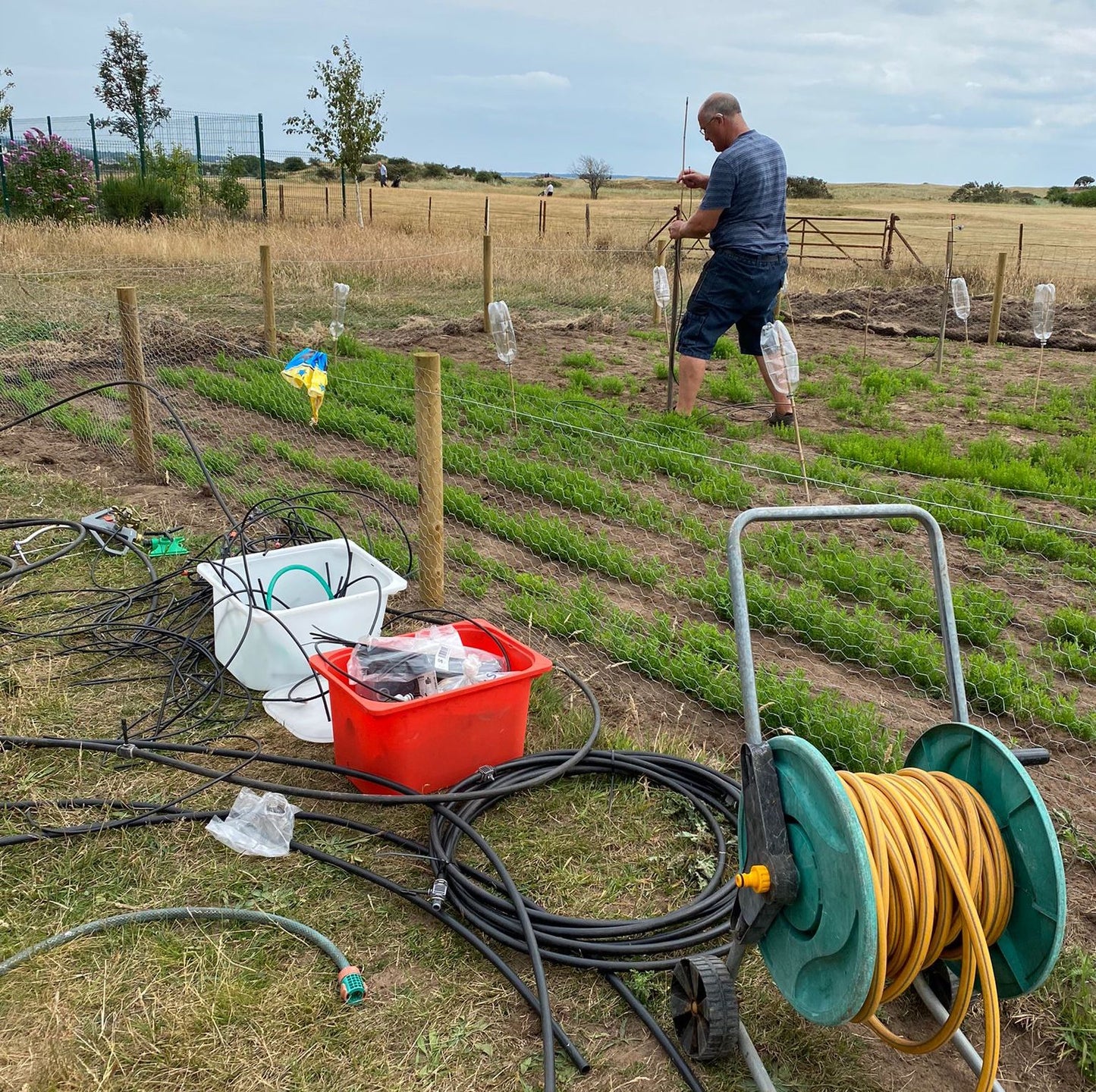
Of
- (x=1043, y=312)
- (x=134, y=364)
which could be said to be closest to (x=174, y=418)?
(x=134, y=364)

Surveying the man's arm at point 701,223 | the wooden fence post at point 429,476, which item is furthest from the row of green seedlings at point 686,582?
the man's arm at point 701,223

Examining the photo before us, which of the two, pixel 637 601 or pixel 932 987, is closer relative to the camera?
pixel 932 987

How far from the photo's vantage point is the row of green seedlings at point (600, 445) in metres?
4.64

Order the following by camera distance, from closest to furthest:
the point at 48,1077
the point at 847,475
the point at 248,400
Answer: the point at 48,1077, the point at 847,475, the point at 248,400

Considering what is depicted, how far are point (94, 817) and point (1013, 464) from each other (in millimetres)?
5160

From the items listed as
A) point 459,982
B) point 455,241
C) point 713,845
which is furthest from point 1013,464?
point 455,241

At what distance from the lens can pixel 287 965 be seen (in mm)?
2156

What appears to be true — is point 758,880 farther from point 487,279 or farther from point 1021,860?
point 487,279

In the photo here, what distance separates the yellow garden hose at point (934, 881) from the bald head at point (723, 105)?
5329 mm

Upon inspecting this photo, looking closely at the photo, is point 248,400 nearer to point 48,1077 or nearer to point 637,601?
point 637,601

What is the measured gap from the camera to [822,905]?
165cm

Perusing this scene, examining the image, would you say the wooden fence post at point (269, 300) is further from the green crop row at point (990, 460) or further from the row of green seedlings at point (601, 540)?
the green crop row at point (990, 460)

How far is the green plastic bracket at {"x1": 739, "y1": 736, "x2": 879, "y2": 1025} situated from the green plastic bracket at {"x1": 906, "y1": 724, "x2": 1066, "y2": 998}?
0.36m

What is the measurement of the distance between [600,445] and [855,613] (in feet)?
8.17
